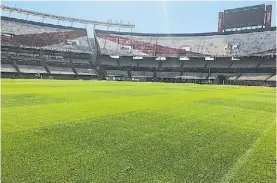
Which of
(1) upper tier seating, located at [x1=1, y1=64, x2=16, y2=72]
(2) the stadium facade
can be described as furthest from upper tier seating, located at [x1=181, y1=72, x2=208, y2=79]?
(1) upper tier seating, located at [x1=1, y1=64, x2=16, y2=72]

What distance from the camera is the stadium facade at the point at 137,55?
74.1m

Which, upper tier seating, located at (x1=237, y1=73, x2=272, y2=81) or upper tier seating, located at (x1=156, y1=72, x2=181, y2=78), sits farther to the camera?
upper tier seating, located at (x1=156, y1=72, x2=181, y2=78)

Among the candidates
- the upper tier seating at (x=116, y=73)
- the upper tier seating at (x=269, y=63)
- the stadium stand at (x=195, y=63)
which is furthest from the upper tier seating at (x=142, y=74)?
the upper tier seating at (x=269, y=63)

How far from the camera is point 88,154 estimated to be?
5887mm

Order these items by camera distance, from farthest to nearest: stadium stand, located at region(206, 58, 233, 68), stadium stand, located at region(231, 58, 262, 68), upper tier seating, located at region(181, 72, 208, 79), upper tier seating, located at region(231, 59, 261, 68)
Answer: stadium stand, located at region(206, 58, 233, 68) < upper tier seating, located at region(181, 72, 208, 79) < upper tier seating, located at region(231, 59, 261, 68) < stadium stand, located at region(231, 58, 262, 68)

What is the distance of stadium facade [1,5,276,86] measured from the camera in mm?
74125

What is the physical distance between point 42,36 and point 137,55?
96.5 ft

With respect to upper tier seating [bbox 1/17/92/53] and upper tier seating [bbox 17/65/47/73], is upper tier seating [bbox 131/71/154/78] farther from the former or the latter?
upper tier seating [bbox 17/65/47/73]

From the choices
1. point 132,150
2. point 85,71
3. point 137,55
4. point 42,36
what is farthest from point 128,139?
point 137,55

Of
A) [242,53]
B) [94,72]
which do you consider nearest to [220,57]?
[242,53]

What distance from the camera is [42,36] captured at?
83.8m

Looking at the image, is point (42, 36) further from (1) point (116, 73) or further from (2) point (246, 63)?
(2) point (246, 63)

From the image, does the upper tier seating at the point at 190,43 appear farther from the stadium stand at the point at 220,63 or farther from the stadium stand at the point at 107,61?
the stadium stand at the point at 107,61

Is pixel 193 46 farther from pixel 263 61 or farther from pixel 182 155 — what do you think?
pixel 182 155
